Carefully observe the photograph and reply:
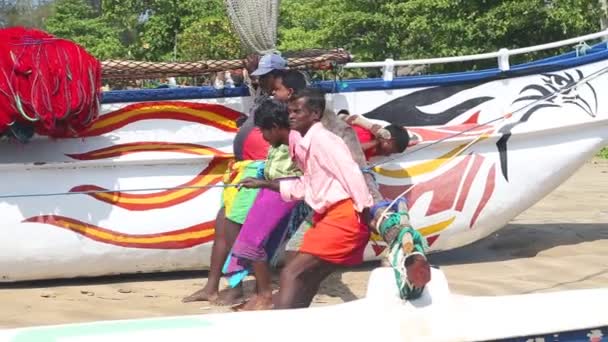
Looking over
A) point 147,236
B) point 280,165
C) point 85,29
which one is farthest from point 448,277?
point 85,29

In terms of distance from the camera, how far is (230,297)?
18.4ft

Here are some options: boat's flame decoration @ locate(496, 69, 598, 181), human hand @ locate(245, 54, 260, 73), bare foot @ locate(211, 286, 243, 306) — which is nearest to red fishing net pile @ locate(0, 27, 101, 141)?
human hand @ locate(245, 54, 260, 73)

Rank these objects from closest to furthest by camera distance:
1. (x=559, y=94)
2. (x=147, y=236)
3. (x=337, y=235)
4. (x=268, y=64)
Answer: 1. (x=337, y=235)
2. (x=268, y=64)
3. (x=147, y=236)
4. (x=559, y=94)

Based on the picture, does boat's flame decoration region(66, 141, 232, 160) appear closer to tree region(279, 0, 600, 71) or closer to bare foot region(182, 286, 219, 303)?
Result: bare foot region(182, 286, 219, 303)

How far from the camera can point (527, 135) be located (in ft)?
20.6

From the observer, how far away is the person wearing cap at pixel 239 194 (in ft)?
18.2

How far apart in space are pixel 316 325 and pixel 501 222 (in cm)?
365

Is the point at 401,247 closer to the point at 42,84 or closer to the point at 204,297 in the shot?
the point at 204,297

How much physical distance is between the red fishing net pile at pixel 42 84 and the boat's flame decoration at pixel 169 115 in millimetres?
240

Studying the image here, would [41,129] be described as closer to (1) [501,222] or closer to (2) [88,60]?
(2) [88,60]

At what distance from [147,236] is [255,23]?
1435 mm

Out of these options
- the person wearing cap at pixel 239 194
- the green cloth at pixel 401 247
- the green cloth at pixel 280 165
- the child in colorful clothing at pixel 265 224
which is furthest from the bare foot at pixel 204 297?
the green cloth at pixel 401 247

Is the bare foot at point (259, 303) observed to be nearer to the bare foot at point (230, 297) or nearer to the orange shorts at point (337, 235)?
the bare foot at point (230, 297)

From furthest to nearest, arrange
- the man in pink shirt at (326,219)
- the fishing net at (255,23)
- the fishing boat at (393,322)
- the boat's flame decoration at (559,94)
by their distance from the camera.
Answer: the boat's flame decoration at (559,94) → the fishing net at (255,23) → the man in pink shirt at (326,219) → the fishing boat at (393,322)
